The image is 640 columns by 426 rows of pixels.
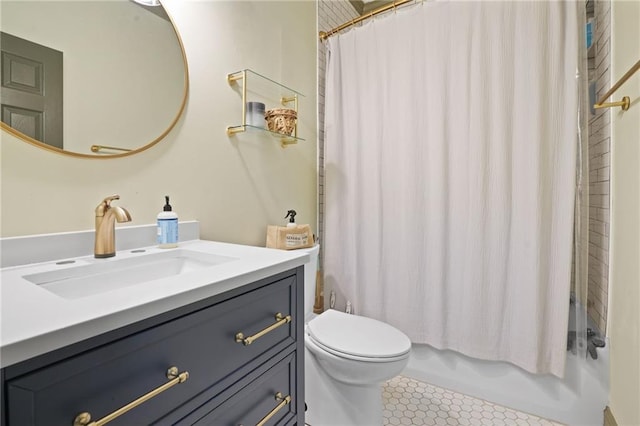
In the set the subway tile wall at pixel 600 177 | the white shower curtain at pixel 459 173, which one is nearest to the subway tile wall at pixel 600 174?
the subway tile wall at pixel 600 177

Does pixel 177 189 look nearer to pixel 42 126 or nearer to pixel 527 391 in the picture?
pixel 42 126

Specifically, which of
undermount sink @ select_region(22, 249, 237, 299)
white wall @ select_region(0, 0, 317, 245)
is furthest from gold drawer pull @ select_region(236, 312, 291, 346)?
white wall @ select_region(0, 0, 317, 245)

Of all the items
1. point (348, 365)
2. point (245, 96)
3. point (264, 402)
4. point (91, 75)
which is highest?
point (245, 96)

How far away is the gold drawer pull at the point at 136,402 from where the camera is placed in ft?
1.46

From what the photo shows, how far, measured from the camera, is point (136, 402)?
0.50 m

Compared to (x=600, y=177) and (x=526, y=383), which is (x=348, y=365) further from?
(x=600, y=177)

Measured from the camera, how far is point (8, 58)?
30.6 inches

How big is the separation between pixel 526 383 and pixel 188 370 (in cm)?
162

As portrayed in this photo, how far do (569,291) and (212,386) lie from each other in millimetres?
1499

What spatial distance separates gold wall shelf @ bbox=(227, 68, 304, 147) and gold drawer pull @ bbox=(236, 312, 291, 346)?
0.90m

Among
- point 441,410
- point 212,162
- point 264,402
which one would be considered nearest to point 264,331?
point 264,402

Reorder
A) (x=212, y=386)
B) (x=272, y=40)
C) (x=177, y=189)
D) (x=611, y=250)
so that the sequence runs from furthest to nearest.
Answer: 1. (x=272, y=40)
2. (x=611, y=250)
3. (x=177, y=189)
4. (x=212, y=386)

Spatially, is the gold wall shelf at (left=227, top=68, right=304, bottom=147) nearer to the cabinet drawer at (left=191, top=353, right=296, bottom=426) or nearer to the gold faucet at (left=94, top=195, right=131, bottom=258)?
the gold faucet at (left=94, top=195, right=131, bottom=258)

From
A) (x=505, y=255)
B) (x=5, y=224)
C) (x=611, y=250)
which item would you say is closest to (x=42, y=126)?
(x=5, y=224)
